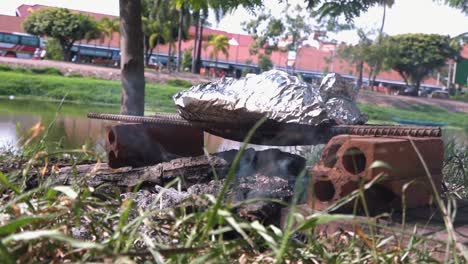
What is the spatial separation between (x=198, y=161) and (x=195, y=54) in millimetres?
46659

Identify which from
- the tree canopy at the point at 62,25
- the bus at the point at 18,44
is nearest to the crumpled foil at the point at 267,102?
the tree canopy at the point at 62,25

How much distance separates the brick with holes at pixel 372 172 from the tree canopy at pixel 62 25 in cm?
4736

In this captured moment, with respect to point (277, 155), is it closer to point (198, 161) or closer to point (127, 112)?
point (198, 161)

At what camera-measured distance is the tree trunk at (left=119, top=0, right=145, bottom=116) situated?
16.5 feet

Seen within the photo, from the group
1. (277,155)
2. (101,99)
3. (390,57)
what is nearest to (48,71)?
(101,99)

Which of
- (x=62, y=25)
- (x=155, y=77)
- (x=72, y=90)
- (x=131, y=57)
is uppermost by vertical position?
(x=62, y=25)

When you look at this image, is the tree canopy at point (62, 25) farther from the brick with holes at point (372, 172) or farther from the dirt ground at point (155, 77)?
the brick with holes at point (372, 172)

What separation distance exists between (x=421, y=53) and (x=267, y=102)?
5158 cm

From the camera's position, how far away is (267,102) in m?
2.91

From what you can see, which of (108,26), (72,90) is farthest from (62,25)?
(72,90)

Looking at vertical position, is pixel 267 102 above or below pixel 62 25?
below

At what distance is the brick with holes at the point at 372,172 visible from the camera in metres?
2.12

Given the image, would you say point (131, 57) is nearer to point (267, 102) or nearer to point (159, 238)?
point (267, 102)

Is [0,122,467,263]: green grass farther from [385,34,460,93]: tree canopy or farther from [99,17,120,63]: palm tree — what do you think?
[99,17,120,63]: palm tree
